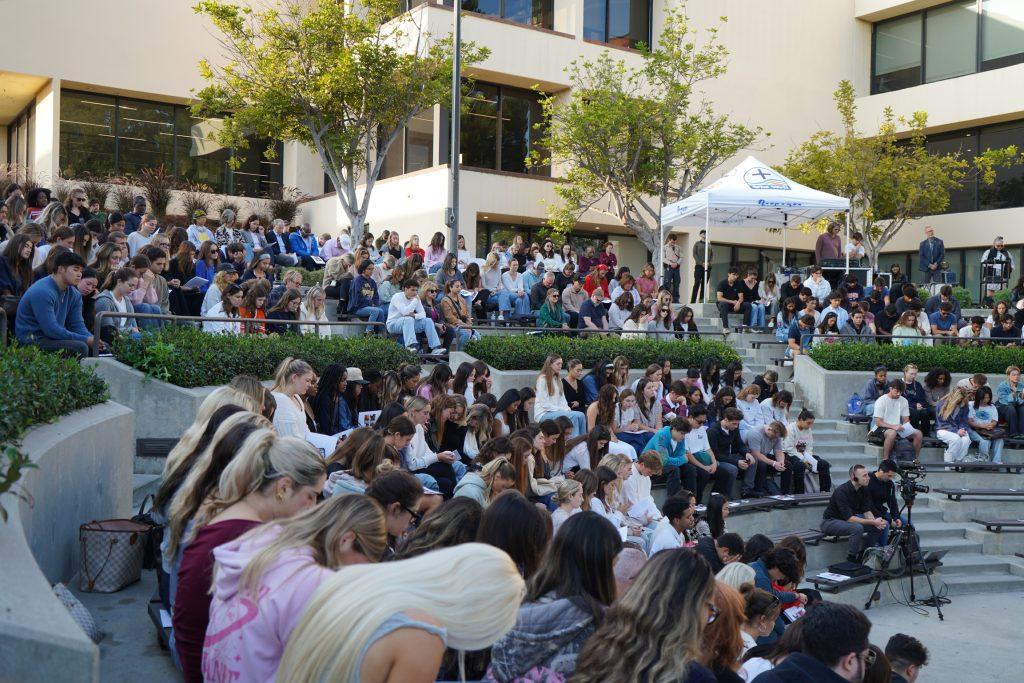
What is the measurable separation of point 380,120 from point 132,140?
9510mm

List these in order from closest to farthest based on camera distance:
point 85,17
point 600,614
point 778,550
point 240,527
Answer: point 240,527 → point 600,614 → point 778,550 → point 85,17

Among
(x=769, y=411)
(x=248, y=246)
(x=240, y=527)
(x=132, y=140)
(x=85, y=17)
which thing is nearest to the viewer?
(x=240, y=527)

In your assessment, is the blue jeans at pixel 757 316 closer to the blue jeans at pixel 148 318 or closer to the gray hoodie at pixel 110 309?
the blue jeans at pixel 148 318

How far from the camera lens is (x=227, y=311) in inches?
533

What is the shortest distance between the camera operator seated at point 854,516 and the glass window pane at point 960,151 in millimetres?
23329

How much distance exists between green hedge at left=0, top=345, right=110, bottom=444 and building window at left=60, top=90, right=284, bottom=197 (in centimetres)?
2120

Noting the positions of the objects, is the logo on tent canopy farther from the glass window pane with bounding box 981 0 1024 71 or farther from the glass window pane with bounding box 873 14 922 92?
the glass window pane with bounding box 873 14 922 92

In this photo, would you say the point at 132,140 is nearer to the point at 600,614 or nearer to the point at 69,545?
the point at 69,545

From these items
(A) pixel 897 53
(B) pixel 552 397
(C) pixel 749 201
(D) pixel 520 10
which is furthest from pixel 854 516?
(A) pixel 897 53

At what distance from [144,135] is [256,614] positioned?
29178 mm

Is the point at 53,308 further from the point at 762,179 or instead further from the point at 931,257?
the point at 931,257

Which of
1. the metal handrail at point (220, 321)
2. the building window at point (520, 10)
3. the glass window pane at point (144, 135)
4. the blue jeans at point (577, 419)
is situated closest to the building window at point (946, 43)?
the building window at point (520, 10)

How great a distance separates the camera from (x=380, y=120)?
24484 millimetres

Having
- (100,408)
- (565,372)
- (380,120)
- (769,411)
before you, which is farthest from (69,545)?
Result: (380,120)
